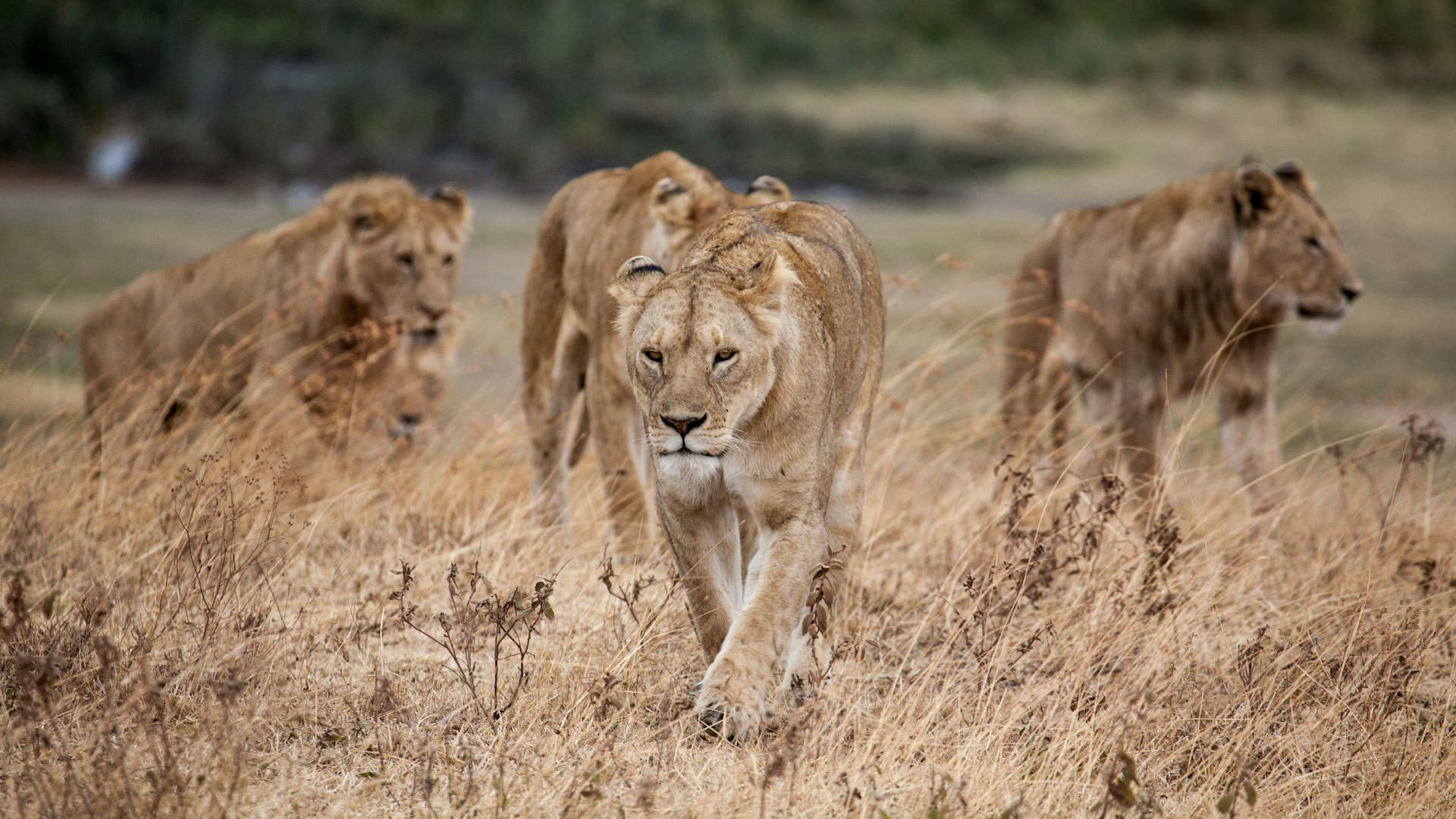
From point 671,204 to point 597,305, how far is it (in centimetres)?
65

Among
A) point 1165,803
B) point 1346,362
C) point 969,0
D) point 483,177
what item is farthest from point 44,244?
point 969,0

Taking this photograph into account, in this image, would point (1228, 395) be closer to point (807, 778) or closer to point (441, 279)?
point (441, 279)

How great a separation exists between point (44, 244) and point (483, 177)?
8069mm

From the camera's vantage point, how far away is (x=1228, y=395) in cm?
777

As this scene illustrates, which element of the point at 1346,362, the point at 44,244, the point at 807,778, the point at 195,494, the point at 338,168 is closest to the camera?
the point at 807,778

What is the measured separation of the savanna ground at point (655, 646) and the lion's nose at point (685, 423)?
0.60 m

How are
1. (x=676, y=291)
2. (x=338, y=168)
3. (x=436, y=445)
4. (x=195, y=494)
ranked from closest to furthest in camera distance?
(x=676, y=291)
(x=195, y=494)
(x=436, y=445)
(x=338, y=168)

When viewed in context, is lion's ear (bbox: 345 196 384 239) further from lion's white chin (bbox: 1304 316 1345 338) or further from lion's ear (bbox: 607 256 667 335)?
lion's white chin (bbox: 1304 316 1345 338)

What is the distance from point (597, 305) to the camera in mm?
6031

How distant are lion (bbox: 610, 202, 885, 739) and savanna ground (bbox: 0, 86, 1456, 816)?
225 mm

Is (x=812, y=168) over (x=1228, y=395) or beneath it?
beneath

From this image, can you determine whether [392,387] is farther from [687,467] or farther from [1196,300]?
[1196,300]

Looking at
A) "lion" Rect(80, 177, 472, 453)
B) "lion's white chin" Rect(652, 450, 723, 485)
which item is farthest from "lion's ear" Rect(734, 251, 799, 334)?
"lion" Rect(80, 177, 472, 453)

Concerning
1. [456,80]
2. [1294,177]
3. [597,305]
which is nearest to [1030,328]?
[1294,177]
